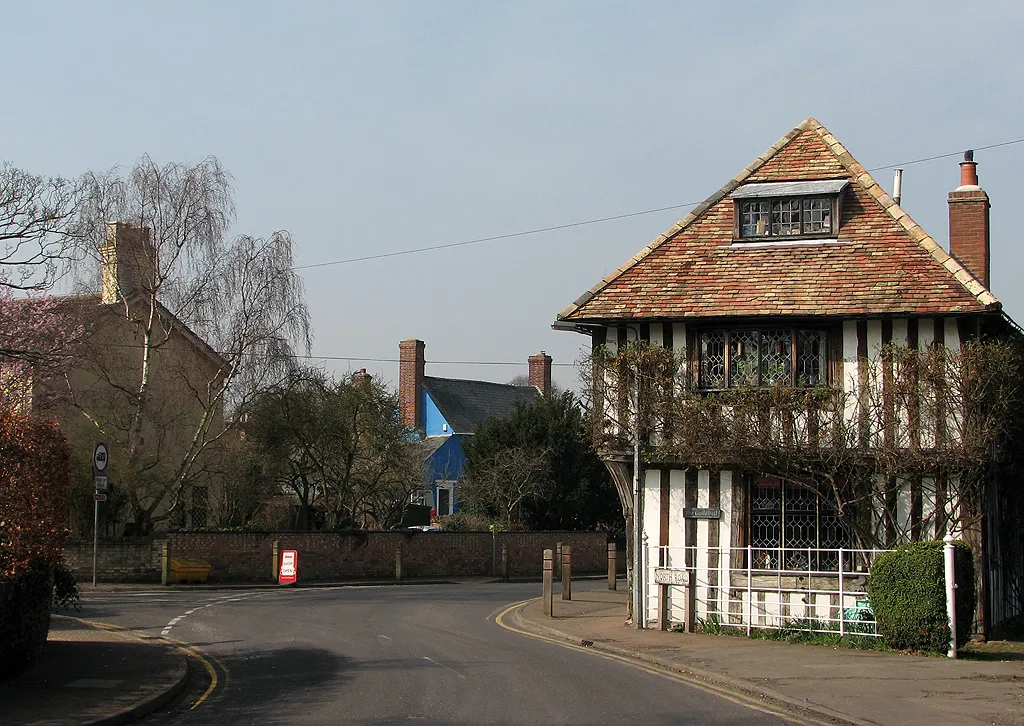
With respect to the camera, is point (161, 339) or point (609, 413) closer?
point (609, 413)

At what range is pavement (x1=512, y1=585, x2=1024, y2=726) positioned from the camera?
1148 cm

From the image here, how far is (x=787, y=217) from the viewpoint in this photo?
19.8 m

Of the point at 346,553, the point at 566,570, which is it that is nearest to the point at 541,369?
the point at 346,553

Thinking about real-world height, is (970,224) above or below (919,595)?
above

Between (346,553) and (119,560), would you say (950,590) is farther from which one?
(119,560)

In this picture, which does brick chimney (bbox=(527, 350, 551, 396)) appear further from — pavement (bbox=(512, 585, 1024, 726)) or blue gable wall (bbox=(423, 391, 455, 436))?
pavement (bbox=(512, 585, 1024, 726))

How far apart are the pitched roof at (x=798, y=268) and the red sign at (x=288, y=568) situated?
1446 cm

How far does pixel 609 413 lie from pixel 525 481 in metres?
24.0

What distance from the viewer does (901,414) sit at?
1738cm

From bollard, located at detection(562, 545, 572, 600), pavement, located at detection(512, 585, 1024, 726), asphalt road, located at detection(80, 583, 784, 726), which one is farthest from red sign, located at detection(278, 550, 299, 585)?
pavement, located at detection(512, 585, 1024, 726)

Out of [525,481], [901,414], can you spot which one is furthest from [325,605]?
[525,481]

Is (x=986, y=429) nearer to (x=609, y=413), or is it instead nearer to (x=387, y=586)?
(x=609, y=413)

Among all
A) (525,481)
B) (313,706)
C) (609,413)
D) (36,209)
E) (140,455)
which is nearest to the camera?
(313,706)

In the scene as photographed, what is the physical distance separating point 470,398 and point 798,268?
46.8 meters
